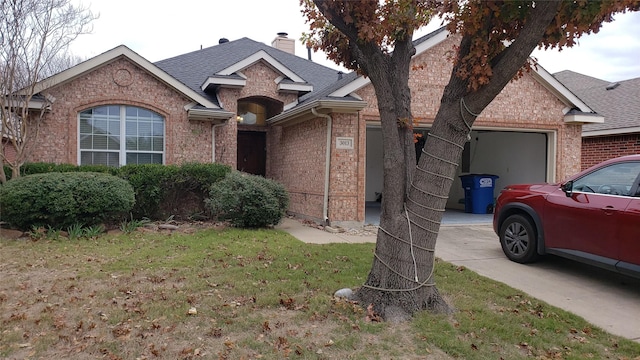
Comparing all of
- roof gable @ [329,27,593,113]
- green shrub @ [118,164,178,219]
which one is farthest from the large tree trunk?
green shrub @ [118,164,178,219]

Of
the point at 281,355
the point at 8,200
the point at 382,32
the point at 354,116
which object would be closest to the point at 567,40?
the point at 382,32

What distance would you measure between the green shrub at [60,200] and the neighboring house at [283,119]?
2225 mm

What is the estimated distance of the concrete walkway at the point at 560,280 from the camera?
15.6 ft

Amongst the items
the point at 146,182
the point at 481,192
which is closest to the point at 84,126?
the point at 146,182

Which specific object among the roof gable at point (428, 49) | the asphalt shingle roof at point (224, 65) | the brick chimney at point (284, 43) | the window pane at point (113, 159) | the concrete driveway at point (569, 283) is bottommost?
the concrete driveway at point (569, 283)

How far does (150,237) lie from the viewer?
27.9 ft

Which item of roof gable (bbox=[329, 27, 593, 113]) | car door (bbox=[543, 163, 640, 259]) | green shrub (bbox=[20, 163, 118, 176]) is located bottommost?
car door (bbox=[543, 163, 640, 259])

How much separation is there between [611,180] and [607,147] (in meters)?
9.22

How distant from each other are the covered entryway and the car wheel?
4.59 metres

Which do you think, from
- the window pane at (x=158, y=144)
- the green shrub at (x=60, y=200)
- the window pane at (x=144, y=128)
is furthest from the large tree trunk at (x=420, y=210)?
the window pane at (x=144, y=128)

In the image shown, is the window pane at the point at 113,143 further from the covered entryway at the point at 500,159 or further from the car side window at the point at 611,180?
the car side window at the point at 611,180

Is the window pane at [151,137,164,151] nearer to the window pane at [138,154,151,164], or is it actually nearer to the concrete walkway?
the window pane at [138,154,151,164]

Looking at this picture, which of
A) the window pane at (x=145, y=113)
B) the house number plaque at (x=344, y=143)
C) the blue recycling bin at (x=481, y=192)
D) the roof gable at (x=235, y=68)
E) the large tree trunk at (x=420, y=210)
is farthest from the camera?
the blue recycling bin at (x=481, y=192)

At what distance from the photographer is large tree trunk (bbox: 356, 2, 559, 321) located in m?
4.37
